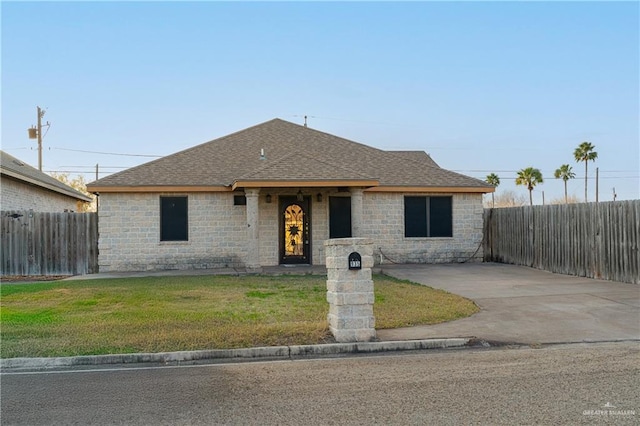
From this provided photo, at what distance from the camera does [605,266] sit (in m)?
15.8

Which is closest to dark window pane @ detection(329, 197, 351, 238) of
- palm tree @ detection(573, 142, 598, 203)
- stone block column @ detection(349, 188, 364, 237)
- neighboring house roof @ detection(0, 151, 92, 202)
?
stone block column @ detection(349, 188, 364, 237)

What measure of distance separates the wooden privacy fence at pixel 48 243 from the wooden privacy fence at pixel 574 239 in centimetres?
1490

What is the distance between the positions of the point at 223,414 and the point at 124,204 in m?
15.8

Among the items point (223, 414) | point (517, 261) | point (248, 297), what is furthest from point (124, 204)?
point (223, 414)

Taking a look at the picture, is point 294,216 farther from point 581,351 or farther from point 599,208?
point 581,351

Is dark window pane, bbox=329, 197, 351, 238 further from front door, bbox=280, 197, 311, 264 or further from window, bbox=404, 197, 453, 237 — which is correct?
window, bbox=404, 197, 453, 237

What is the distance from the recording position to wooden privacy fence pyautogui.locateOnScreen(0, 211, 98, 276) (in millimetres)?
19938

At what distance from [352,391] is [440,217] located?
1661 cm

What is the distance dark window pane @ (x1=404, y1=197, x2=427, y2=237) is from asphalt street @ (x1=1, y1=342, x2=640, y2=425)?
13.8m

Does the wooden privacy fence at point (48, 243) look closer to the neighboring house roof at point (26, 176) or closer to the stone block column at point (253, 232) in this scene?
the neighboring house roof at point (26, 176)

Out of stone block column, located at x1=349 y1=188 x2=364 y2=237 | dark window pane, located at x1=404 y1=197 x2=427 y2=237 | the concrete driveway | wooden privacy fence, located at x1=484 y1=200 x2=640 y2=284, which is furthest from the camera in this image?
dark window pane, located at x1=404 y1=197 x2=427 y2=237

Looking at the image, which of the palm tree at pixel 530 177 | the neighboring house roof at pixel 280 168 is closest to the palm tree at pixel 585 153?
the palm tree at pixel 530 177

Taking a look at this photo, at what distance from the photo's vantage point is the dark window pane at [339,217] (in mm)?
21281

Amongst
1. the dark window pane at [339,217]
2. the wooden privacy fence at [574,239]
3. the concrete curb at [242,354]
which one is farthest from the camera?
the dark window pane at [339,217]
